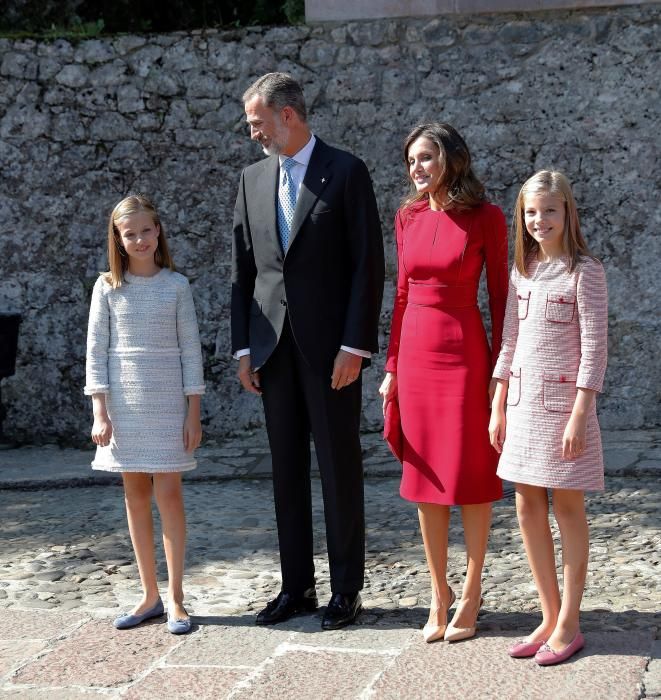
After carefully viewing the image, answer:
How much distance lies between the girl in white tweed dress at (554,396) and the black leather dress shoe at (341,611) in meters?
0.64

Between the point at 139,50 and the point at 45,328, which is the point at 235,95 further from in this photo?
the point at 45,328

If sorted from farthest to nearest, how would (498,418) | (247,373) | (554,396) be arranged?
(247,373), (498,418), (554,396)

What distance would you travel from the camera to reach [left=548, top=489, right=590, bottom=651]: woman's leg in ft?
11.4

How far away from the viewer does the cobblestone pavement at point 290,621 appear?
336 cm

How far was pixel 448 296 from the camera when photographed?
3.70m

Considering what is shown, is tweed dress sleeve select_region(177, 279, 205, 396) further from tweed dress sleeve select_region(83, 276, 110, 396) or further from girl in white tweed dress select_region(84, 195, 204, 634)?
tweed dress sleeve select_region(83, 276, 110, 396)

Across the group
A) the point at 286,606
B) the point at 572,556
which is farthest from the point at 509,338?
the point at 286,606

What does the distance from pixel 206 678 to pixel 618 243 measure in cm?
444

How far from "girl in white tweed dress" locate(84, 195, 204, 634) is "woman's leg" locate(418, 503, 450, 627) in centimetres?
83

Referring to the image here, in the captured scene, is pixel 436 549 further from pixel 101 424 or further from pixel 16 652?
pixel 16 652

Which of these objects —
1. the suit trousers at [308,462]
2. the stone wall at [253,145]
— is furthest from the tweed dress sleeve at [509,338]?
the stone wall at [253,145]

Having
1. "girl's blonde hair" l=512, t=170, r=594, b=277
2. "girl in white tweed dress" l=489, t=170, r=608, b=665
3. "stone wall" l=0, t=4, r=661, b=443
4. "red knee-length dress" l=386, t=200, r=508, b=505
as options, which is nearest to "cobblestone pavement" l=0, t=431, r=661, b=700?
"girl in white tweed dress" l=489, t=170, r=608, b=665

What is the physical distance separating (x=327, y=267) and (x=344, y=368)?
0.34 m

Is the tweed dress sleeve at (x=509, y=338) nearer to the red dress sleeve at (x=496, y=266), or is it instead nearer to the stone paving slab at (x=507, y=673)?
the red dress sleeve at (x=496, y=266)
